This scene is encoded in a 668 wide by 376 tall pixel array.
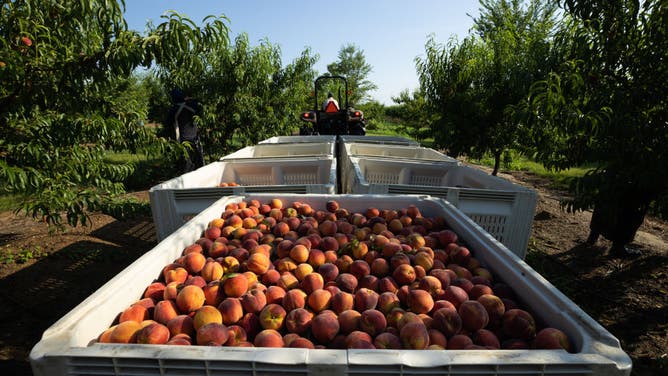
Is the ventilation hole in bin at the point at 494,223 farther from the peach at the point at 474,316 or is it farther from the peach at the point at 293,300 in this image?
the peach at the point at 293,300

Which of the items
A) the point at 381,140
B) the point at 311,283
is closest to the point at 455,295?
the point at 311,283

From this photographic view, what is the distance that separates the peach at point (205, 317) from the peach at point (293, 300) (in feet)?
0.83

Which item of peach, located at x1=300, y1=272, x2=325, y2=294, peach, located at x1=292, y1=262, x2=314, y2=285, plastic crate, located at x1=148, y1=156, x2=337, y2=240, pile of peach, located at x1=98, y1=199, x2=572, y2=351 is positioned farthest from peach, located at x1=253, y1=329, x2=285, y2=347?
plastic crate, located at x1=148, y1=156, x2=337, y2=240

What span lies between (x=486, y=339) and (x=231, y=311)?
35.6 inches

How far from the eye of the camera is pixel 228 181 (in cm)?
391

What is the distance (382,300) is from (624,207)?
403cm

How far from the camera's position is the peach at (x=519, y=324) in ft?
3.69

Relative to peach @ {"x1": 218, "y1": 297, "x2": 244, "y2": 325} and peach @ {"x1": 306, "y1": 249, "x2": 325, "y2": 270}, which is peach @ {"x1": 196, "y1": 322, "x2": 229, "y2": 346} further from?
peach @ {"x1": 306, "y1": 249, "x2": 325, "y2": 270}

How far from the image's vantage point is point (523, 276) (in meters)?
1.34

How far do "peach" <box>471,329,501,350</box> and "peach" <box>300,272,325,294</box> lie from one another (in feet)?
2.09

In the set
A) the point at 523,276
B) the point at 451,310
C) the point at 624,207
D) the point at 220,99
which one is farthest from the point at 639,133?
the point at 220,99

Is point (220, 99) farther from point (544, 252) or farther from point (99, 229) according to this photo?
point (544, 252)

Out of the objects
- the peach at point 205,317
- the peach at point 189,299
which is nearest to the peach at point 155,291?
the peach at point 189,299

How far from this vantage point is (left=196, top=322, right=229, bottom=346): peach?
108 cm
